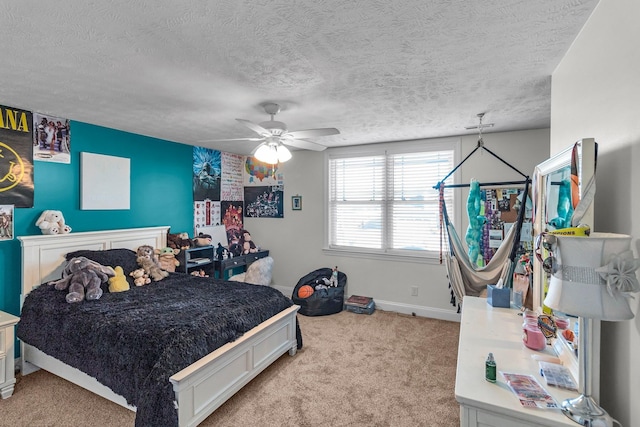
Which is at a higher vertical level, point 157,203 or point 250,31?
point 250,31

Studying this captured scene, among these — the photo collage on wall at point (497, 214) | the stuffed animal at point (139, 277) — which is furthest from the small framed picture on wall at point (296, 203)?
the photo collage on wall at point (497, 214)

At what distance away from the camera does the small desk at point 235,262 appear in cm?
436

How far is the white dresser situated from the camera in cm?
108

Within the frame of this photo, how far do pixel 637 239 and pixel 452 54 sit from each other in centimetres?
122

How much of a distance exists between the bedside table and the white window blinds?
334 cm

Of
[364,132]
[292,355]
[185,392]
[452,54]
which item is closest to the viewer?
[452,54]

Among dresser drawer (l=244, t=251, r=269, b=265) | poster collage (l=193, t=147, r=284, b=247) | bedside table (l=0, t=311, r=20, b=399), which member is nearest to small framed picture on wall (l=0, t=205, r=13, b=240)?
bedside table (l=0, t=311, r=20, b=399)

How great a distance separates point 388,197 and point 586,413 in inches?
130

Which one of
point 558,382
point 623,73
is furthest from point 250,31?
point 558,382

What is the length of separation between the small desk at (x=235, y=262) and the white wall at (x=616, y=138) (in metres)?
3.95

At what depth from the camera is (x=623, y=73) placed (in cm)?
107

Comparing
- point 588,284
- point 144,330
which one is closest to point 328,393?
point 144,330

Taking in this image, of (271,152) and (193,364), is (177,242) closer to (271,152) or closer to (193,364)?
(271,152)

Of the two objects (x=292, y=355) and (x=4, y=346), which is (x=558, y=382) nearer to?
(x=292, y=355)
